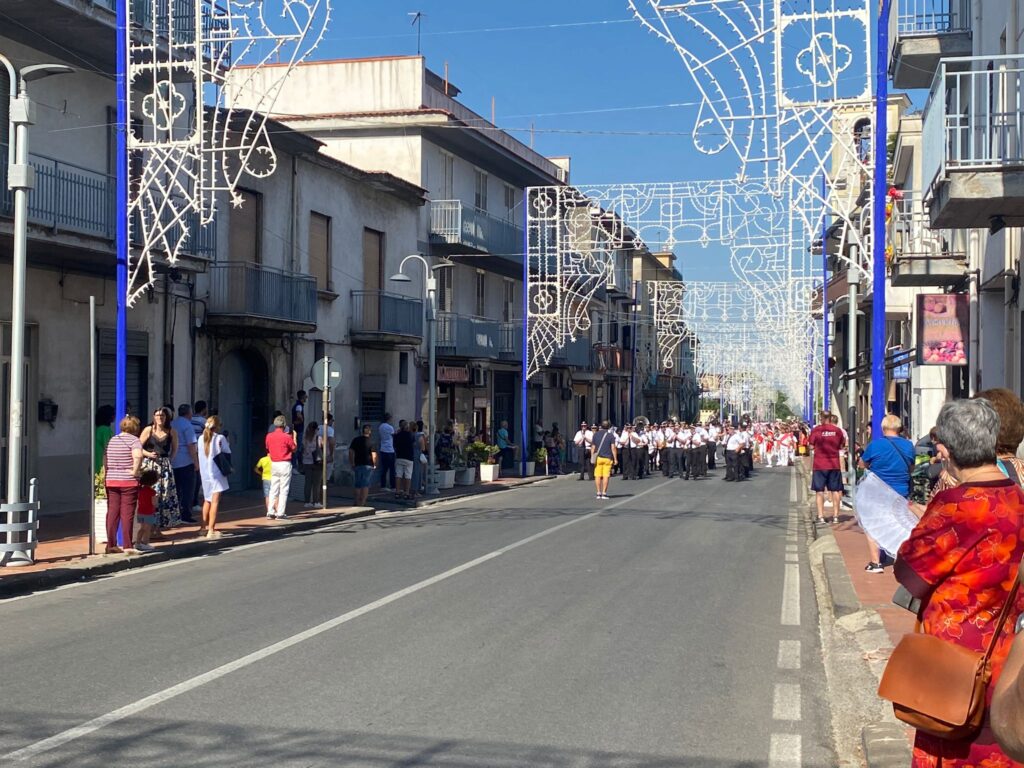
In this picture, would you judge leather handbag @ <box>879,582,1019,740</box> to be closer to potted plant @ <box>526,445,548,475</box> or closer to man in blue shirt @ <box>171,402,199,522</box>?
man in blue shirt @ <box>171,402,199,522</box>

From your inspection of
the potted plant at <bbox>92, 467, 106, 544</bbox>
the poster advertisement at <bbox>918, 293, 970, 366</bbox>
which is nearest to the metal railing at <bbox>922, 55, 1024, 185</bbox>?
the poster advertisement at <bbox>918, 293, 970, 366</bbox>

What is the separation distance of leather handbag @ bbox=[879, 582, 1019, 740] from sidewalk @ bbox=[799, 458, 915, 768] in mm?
2397

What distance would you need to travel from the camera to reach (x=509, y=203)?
44469 millimetres

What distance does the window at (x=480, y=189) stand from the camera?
134 feet

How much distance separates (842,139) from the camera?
1628 centimetres

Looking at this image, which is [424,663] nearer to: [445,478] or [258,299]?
[258,299]

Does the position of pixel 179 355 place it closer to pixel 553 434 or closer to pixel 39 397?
pixel 39 397

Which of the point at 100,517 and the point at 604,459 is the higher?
the point at 604,459

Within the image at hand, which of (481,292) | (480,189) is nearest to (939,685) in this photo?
(481,292)

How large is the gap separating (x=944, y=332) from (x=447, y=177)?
69.7 ft

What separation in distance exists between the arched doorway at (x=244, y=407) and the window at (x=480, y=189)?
15.5 metres

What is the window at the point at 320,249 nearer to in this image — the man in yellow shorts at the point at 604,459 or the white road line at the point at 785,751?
the man in yellow shorts at the point at 604,459

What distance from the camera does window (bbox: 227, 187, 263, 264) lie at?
25.4m

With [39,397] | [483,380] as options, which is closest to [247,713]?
[39,397]
